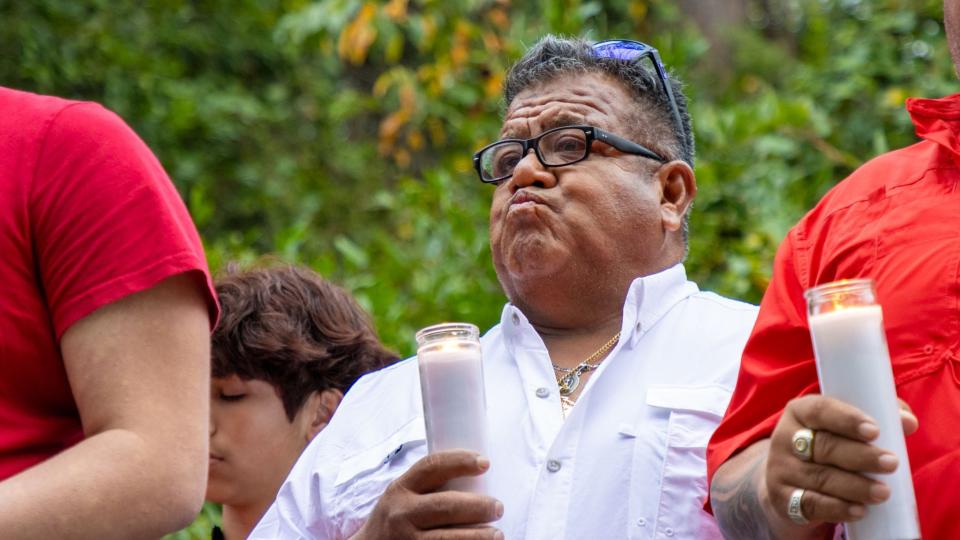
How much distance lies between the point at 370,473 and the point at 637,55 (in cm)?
124

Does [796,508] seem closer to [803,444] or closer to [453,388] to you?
[803,444]

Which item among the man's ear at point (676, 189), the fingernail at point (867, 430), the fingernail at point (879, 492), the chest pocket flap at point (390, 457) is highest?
the man's ear at point (676, 189)

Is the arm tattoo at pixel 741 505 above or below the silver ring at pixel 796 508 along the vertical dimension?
below

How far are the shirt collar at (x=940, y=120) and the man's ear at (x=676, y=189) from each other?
1031 millimetres

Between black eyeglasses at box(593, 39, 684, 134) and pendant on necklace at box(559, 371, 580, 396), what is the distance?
0.77 m

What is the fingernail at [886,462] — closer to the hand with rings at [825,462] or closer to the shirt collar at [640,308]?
the hand with rings at [825,462]

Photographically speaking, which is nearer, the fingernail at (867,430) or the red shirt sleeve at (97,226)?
the fingernail at (867,430)

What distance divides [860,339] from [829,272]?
542 mm

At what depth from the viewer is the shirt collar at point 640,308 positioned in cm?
322

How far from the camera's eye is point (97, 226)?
6.72ft

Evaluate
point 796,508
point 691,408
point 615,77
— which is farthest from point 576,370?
point 796,508

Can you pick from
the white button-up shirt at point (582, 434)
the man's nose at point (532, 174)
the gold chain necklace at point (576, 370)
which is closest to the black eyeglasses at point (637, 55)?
the man's nose at point (532, 174)

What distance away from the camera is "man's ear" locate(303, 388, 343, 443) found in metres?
3.71

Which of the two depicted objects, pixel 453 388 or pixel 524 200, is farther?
pixel 524 200
